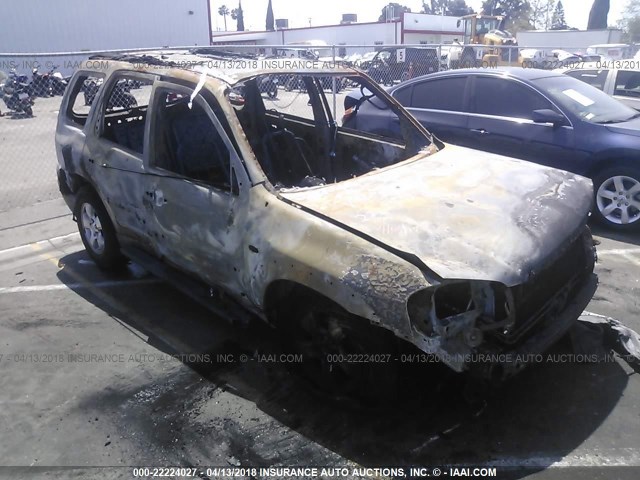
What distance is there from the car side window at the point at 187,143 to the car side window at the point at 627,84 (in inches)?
278

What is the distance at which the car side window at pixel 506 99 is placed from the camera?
6.26m

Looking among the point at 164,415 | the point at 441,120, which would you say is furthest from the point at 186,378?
Result: the point at 441,120

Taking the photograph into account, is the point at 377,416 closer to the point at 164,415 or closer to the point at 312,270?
the point at 312,270

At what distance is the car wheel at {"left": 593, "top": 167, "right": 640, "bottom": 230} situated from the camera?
225 inches

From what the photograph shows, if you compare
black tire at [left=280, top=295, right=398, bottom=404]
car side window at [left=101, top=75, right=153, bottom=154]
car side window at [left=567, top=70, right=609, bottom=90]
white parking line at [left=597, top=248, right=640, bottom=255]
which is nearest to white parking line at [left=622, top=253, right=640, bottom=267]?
white parking line at [left=597, top=248, right=640, bottom=255]

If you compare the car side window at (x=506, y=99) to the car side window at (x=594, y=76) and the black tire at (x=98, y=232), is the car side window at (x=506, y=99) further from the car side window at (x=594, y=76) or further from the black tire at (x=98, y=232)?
the black tire at (x=98, y=232)

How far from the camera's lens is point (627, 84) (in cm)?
837

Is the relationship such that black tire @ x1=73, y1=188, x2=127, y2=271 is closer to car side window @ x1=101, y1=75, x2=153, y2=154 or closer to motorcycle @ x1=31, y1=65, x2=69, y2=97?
car side window @ x1=101, y1=75, x2=153, y2=154

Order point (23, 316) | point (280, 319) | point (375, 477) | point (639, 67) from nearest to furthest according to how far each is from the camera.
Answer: point (375, 477) < point (280, 319) < point (23, 316) < point (639, 67)

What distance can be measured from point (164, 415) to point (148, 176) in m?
1.71

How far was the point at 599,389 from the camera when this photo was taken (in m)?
3.27

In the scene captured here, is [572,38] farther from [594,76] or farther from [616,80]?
[616,80]

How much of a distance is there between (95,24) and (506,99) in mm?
27770

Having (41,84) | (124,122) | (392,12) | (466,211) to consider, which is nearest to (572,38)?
(392,12)
